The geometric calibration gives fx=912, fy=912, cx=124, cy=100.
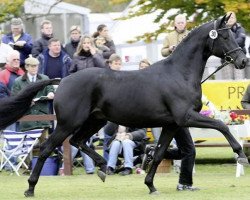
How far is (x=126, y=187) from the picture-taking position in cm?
1310

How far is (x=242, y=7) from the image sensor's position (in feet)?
58.1

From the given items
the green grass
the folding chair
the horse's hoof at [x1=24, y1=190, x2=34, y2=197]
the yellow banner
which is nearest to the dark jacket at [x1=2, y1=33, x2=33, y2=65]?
the folding chair

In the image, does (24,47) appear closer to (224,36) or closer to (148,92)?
(148,92)

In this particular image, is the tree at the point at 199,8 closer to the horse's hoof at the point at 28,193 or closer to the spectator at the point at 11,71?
the spectator at the point at 11,71

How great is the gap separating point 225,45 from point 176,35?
15.3 feet

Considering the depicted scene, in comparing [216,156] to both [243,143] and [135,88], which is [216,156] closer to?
[243,143]

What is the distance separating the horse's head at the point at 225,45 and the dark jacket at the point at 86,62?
4572 mm

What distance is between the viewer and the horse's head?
11.9 metres

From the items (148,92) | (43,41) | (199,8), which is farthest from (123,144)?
(199,8)

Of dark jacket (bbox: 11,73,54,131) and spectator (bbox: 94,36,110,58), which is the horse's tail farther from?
spectator (bbox: 94,36,110,58)

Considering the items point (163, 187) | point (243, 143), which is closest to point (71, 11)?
point (243, 143)

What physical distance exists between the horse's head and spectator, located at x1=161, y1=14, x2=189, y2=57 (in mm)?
4132

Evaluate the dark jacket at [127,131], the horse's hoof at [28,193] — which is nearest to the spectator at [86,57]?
the dark jacket at [127,131]

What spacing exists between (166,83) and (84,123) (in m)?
1.30
